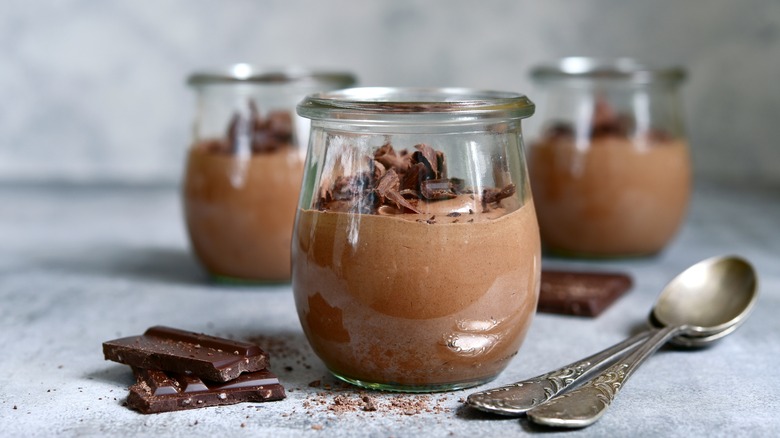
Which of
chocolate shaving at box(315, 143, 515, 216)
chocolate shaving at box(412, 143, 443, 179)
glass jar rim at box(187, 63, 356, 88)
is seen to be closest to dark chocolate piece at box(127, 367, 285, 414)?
chocolate shaving at box(315, 143, 515, 216)

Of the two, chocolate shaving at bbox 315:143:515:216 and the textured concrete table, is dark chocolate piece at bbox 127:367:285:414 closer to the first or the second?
the textured concrete table

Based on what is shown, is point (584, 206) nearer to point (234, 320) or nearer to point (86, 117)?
point (234, 320)

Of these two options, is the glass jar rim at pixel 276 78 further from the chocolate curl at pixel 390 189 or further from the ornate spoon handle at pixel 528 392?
the ornate spoon handle at pixel 528 392

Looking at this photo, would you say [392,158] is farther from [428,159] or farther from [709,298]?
[709,298]

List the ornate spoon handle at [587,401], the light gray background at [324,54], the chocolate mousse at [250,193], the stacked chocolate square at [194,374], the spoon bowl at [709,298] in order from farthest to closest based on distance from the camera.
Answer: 1. the light gray background at [324,54]
2. the chocolate mousse at [250,193]
3. the spoon bowl at [709,298]
4. the stacked chocolate square at [194,374]
5. the ornate spoon handle at [587,401]

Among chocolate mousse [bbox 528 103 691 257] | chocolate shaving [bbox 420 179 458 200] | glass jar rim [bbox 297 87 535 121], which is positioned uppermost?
glass jar rim [bbox 297 87 535 121]

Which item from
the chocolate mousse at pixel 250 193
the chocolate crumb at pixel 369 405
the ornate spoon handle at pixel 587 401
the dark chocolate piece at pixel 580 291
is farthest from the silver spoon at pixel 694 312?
the chocolate mousse at pixel 250 193
